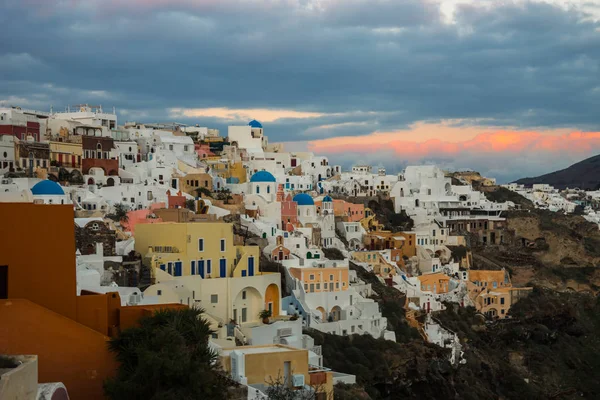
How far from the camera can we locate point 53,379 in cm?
1884

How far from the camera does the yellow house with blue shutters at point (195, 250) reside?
40.6 meters

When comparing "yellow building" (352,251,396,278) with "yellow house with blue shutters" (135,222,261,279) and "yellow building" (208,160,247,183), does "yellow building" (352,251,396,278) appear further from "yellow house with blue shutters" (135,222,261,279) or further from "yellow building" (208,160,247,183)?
"yellow house with blue shutters" (135,222,261,279)

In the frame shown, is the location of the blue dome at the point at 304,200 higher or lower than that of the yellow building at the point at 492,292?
higher

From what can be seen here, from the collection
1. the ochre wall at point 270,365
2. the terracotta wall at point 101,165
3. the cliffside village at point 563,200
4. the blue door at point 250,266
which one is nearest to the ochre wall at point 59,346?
the ochre wall at point 270,365

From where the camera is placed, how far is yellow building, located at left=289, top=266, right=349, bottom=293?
157 ft

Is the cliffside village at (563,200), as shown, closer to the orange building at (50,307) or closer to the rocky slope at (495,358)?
the rocky slope at (495,358)

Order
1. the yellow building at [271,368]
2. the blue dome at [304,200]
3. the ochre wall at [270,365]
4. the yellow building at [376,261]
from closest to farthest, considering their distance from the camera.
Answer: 1. the yellow building at [271,368]
2. the ochre wall at [270,365]
3. the yellow building at [376,261]
4. the blue dome at [304,200]

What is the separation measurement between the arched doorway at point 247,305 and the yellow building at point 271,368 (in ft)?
48.8

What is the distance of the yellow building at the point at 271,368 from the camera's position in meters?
24.0

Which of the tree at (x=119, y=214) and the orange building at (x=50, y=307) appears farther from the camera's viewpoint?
the tree at (x=119, y=214)

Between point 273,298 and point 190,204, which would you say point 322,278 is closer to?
point 273,298

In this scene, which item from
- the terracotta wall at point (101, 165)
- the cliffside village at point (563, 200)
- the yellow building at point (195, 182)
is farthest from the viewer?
the cliffside village at point (563, 200)

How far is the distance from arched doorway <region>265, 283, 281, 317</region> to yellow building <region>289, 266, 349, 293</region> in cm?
506

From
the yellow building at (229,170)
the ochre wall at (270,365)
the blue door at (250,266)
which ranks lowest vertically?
the ochre wall at (270,365)
